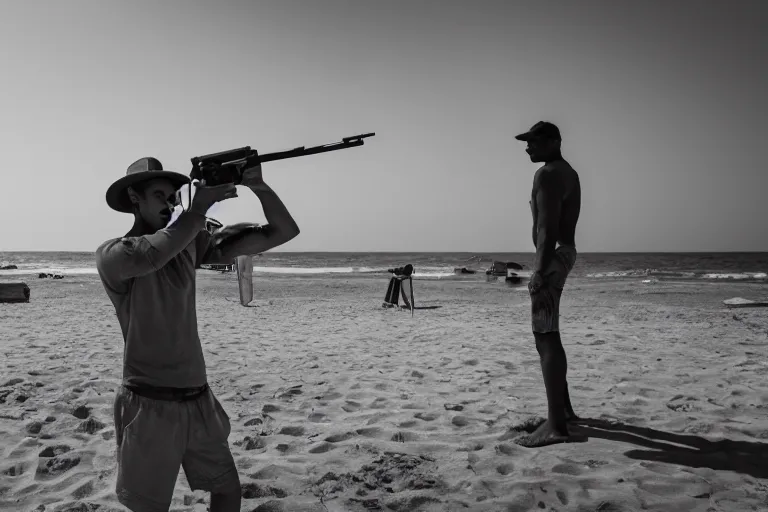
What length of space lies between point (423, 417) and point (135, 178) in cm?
346

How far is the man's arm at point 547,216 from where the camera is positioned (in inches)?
151

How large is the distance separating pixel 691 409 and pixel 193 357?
474cm

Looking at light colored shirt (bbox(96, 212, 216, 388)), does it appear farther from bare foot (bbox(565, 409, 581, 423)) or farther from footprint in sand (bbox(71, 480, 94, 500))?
bare foot (bbox(565, 409, 581, 423))

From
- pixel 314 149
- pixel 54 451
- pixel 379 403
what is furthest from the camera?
pixel 379 403

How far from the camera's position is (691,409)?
4.75 meters

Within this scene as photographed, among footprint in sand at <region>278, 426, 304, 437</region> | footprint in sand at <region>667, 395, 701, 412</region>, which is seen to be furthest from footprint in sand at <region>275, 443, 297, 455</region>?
footprint in sand at <region>667, 395, 701, 412</region>

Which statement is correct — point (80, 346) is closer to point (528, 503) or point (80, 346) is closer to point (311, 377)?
point (311, 377)

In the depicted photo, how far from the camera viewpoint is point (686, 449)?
379cm

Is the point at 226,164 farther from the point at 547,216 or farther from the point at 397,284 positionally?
the point at 397,284

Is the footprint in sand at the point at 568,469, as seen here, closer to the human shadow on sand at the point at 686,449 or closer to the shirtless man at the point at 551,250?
the shirtless man at the point at 551,250

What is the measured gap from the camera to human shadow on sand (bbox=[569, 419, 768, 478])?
3497 mm

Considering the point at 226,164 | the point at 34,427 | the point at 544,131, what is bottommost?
the point at 34,427

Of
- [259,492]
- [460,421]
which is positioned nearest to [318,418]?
[460,421]

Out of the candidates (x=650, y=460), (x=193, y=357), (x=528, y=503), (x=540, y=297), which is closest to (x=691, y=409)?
(x=650, y=460)
